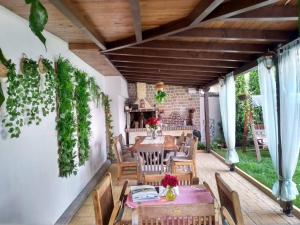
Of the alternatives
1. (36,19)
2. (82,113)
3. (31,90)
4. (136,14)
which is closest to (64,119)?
(82,113)

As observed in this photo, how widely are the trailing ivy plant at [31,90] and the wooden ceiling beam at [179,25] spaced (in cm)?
137

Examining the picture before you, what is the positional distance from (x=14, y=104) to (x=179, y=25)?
6.24 ft

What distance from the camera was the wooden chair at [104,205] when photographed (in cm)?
209

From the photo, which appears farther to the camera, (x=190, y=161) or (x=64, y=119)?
(x=190, y=161)

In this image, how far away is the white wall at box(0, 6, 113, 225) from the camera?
2645 millimetres

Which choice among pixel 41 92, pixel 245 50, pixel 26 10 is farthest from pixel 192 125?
pixel 26 10

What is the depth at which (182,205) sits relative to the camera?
1.91 m

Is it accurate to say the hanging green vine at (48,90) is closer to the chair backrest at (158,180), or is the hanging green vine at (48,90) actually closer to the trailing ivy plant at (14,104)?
the trailing ivy plant at (14,104)

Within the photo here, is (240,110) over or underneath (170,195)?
over

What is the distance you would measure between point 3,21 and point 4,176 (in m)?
1.32

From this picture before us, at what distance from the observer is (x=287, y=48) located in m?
3.89

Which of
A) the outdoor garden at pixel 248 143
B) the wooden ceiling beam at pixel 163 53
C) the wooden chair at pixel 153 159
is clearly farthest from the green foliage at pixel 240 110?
the wooden chair at pixel 153 159

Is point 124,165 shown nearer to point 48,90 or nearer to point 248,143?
point 48,90

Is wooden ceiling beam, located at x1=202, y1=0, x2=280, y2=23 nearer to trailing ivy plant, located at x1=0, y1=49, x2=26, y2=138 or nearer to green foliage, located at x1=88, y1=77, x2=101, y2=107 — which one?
trailing ivy plant, located at x1=0, y1=49, x2=26, y2=138
